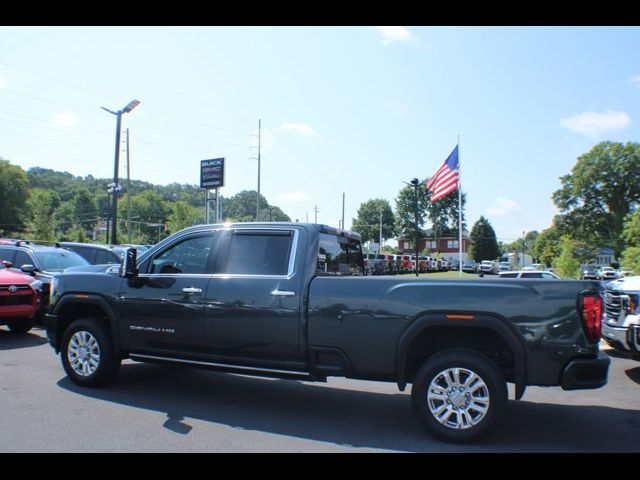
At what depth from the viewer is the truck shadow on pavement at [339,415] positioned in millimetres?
4598

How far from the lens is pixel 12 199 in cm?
7006

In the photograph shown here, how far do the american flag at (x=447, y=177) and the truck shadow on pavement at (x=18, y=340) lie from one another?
13869mm

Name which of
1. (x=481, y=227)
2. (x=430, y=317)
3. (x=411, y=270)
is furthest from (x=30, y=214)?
(x=430, y=317)

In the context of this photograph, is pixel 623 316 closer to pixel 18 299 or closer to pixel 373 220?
pixel 18 299

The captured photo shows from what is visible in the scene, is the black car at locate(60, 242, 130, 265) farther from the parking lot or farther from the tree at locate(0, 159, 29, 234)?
the tree at locate(0, 159, 29, 234)

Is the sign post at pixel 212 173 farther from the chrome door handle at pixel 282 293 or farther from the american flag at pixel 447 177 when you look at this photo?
the chrome door handle at pixel 282 293

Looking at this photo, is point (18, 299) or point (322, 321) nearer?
point (322, 321)

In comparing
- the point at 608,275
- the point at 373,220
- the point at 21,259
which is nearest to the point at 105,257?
the point at 21,259

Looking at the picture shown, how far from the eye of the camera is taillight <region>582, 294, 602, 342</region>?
14.3 ft

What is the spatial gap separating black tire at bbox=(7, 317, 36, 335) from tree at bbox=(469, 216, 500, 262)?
284 ft

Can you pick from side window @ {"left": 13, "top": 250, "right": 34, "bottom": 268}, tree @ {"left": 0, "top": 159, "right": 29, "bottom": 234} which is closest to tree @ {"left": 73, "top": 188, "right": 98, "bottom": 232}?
tree @ {"left": 0, "top": 159, "right": 29, "bottom": 234}

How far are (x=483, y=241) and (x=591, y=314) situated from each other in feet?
300

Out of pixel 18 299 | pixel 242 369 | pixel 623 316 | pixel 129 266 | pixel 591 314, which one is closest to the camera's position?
pixel 591 314

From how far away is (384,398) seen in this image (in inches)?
243
